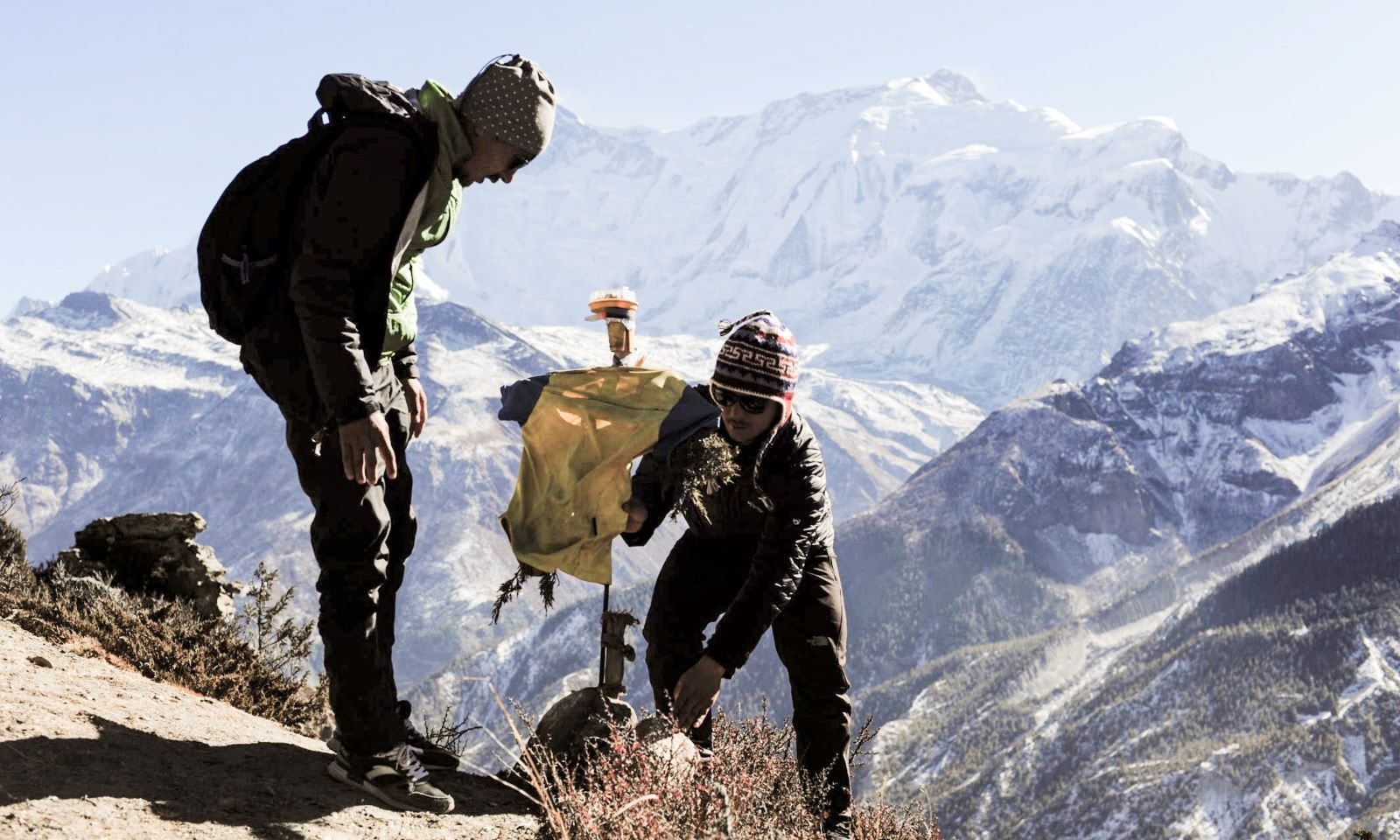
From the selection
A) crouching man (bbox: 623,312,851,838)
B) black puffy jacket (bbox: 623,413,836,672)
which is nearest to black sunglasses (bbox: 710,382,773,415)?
crouching man (bbox: 623,312,851,838)

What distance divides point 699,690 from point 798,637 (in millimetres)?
744

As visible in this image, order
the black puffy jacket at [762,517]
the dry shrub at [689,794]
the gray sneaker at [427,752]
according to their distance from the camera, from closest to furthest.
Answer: the dry shrub at [689,794]
the black puffy jacket at [762,517]
the gray sneaker at [427,752]

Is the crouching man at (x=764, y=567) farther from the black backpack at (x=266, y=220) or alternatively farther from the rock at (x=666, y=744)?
the black backpack at (x=266, y=220)

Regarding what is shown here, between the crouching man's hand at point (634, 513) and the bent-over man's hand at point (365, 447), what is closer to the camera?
the bent-over man's hand at point (365, 447)

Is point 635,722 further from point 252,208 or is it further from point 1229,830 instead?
point 1229,830

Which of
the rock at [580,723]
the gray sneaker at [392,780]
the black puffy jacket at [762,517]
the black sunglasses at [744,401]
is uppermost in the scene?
the black sunglasses at [744,401]

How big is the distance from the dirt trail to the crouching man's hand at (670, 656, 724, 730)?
0.88 m

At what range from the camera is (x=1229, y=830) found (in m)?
182

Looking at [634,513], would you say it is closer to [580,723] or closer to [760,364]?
[760,364]

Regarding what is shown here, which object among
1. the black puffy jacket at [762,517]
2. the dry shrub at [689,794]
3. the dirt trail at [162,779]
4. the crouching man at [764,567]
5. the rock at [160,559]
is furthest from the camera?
the rock at [160,559]

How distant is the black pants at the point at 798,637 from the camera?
605cm

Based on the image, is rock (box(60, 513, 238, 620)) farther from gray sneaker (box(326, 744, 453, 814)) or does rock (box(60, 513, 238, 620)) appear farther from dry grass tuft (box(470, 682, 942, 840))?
gray sneaker (box(326, 744, 453, 814))

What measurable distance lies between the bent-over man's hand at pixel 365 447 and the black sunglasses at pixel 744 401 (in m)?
1.93

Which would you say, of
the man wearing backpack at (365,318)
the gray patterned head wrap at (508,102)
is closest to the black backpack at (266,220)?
the man wearing backpack at (365,318)
